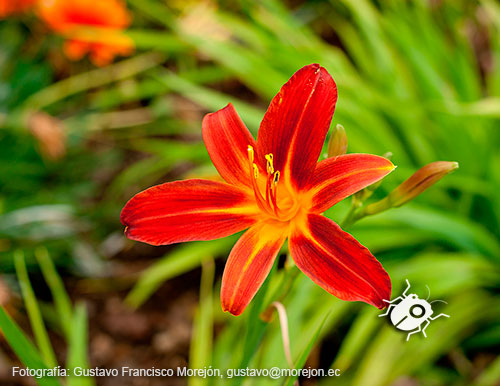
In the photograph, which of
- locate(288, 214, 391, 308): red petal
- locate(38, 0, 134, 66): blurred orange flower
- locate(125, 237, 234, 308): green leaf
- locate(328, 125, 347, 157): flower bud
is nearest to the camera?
locate(288, 214, 391, 308): red petal

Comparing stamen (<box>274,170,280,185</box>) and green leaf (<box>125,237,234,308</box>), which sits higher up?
stamen (<box>274,170,280,185</box>)

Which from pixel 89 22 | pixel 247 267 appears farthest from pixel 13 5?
pixel 247 267

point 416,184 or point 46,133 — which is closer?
point 416,184

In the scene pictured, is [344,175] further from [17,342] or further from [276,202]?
[17,342]

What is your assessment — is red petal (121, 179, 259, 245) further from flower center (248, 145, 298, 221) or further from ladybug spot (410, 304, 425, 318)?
ladybug spot (410, 304, 425, 318)

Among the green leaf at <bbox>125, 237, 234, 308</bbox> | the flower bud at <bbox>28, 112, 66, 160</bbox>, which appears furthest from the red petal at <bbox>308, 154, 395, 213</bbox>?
the flower bud at <bbox>28, 112, 66, 160</bbox>

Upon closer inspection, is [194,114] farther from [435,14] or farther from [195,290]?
[435,14]

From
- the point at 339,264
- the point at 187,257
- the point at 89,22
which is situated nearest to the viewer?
the point at 339,264
